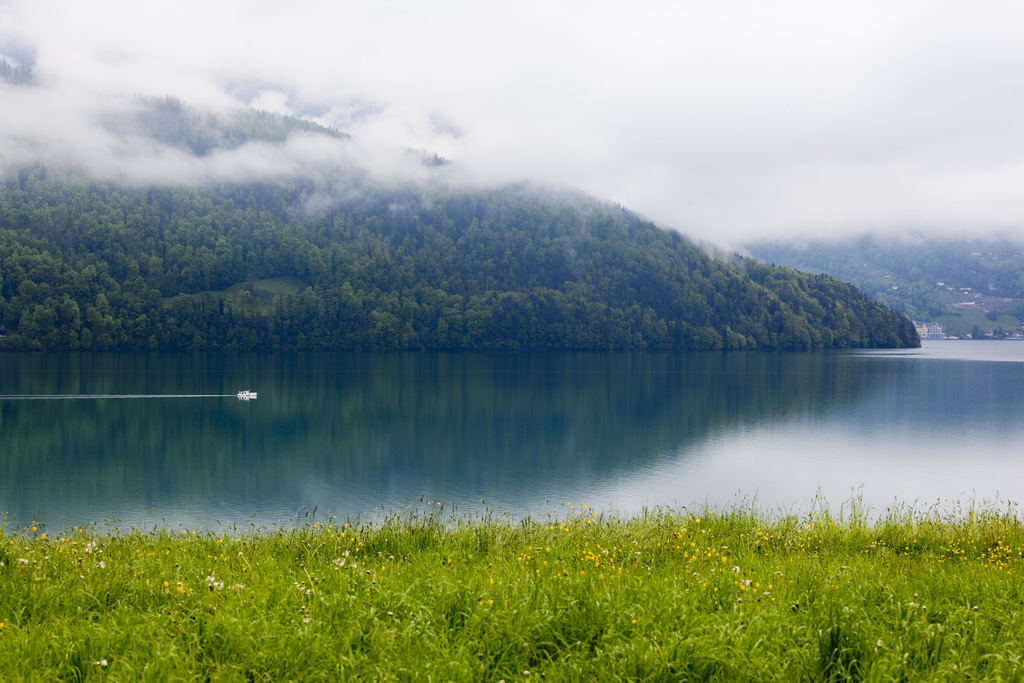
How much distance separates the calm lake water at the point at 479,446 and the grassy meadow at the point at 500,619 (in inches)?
389

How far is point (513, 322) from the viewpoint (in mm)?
184250

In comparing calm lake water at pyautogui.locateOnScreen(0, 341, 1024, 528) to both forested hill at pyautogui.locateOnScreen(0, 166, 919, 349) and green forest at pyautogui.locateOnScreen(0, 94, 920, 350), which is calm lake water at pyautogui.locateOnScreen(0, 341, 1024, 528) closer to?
green forest at pyautogui.locateOnScreen(0, 94, 920, 350)

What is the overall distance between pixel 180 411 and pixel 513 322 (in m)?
132

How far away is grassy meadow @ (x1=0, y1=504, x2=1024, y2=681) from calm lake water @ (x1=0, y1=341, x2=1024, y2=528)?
389 inches

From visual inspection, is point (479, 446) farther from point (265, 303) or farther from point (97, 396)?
point (265, 303)

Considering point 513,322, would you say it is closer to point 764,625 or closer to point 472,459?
point 472,459

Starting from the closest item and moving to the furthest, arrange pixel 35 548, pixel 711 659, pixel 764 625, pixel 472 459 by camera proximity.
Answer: pixel 711 659 → pixel 764 625 → pixel 35 548 → pixel 472 459

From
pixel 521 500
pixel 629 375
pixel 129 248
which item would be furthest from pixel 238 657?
pixel 129 248

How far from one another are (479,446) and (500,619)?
37.6 m

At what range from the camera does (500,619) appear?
219 inches

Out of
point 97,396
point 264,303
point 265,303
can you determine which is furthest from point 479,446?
point 264,303

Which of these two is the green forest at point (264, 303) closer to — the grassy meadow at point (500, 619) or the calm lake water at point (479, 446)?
the calm lake water at point (479, 446)

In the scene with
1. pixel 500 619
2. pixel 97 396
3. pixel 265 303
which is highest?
pixel 265 303

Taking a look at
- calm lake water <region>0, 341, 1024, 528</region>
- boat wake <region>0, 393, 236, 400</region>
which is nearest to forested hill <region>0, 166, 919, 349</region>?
calm lake water <region>0, 341, 1024, 528</region>
